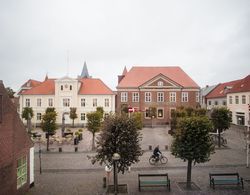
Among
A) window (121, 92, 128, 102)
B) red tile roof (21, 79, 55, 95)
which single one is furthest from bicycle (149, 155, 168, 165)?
red tile roof (21, 79, 55, 95)

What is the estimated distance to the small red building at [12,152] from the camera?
401 inches

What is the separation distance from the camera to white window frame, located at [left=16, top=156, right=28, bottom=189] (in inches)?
470

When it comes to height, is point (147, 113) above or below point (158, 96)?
below

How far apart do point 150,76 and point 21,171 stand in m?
39.4

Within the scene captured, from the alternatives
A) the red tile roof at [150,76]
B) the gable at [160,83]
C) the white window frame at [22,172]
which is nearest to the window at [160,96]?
the gable at [160,83]

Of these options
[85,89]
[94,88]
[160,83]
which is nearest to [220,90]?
[160,83]

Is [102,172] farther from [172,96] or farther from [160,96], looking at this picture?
[172,96]

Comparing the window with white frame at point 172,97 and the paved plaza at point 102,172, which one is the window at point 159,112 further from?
the paved plaza at point 102,172

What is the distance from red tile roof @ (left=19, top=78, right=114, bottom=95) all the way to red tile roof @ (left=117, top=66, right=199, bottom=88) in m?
3.52

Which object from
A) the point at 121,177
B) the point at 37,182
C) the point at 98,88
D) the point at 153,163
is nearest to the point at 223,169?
the point at 153,163

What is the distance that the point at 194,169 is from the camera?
1700 cm

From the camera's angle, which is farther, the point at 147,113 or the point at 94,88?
the point at 94,88

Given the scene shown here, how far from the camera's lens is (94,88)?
4650cm

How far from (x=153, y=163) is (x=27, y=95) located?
3596 centimetres
